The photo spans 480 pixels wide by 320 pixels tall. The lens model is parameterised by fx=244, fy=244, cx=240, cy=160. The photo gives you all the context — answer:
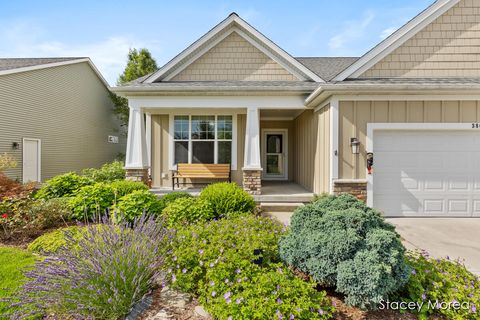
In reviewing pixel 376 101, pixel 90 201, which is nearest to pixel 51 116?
pixel 90 201

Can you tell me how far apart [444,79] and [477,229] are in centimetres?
393

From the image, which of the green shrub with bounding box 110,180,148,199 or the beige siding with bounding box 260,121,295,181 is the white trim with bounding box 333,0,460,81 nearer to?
the beige siding with bounding box 260,121,295,181

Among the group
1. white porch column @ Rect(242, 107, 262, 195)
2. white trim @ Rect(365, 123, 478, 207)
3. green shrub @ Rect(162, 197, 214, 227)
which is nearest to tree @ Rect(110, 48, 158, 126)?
white porch column @ Rect(242, 107, 262, 195)

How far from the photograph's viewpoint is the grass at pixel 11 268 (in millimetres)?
2916

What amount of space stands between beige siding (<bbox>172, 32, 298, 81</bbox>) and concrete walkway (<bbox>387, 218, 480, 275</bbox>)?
5848 mm

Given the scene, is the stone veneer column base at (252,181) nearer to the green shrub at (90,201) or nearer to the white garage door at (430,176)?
the white garage door at (430,176)

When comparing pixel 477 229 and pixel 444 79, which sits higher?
pixel 444 79

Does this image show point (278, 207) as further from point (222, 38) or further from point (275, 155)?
point (222, 38)

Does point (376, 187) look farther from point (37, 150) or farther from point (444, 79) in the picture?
point (37, 150)

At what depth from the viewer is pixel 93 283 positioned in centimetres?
239

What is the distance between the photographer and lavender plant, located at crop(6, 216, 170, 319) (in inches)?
91.6

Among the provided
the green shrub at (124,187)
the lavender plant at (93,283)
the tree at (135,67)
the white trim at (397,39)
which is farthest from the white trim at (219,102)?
the tree at (135,67)

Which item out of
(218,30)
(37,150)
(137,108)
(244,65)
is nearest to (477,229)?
(244,65)

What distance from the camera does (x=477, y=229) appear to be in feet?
17.6
